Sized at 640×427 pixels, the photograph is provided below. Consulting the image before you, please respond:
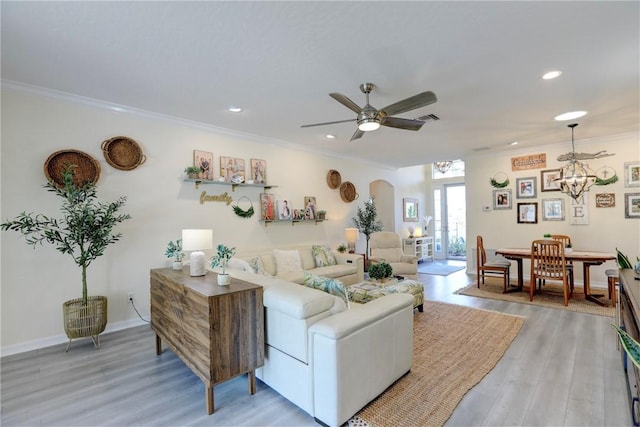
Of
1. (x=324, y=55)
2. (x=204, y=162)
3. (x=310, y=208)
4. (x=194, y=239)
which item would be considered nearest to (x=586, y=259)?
(x=310, y=208)

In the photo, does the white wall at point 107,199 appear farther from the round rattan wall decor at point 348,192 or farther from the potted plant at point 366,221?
the potted plant at point 366,221

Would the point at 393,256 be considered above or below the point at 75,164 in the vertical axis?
below

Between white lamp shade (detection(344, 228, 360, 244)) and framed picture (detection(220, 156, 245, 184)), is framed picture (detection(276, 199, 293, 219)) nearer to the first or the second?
framed picture (detection(220, 156, 245, 184))

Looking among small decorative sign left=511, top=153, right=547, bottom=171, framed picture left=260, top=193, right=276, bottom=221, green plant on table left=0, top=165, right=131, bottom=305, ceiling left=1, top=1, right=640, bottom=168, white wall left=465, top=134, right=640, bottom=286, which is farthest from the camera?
small decorative sign left=511, top=153, right=547, bottom=171

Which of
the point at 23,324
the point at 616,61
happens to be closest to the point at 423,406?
the point at 616,61

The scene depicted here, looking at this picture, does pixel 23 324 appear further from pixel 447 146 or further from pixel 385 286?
pixel 447 146

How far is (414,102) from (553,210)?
5.16m

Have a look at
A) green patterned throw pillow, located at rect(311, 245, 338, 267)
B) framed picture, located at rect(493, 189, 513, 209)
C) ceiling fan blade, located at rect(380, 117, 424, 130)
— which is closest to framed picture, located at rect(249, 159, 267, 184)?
green patterned throw pillow, located at rect(311, 245, 338, 267)

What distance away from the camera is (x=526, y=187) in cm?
615

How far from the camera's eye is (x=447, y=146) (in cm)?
577

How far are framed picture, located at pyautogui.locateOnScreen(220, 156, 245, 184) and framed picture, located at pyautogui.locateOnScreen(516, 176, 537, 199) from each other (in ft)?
18.6

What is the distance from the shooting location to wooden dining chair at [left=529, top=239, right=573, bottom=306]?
173 inches

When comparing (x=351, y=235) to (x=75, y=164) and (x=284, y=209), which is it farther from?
(x=75, y=164)

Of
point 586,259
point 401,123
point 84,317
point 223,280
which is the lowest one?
point 84,317
